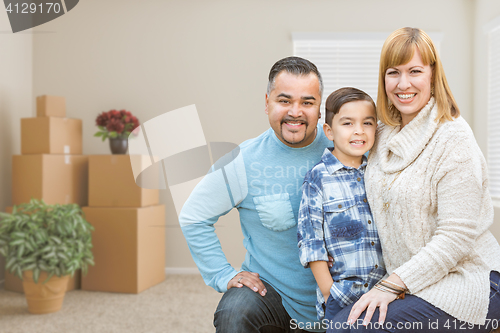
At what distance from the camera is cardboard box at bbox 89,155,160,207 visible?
345 centimetres

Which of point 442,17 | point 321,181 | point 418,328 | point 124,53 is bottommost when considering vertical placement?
point 418,328

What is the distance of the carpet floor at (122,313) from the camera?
2658 millimetres

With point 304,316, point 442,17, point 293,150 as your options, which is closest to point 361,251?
point 304,316

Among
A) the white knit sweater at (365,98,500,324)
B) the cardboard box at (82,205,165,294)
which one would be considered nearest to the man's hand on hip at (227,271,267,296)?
the white knit sweater at (365,98,500,324)

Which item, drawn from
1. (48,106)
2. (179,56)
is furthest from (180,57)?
(48,106)

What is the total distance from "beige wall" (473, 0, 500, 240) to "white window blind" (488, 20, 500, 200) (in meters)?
0.04

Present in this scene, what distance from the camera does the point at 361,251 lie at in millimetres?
1271

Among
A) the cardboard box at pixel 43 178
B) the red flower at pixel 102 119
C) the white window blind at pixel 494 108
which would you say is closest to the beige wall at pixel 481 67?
the white window blind at pixel 494 108

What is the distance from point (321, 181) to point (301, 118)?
0.27 m

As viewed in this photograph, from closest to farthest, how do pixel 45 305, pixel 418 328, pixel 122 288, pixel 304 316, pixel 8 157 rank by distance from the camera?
pixel 418 328, pixel 304 316, pixel 45 305, pixel 122 288, pixel 8 157

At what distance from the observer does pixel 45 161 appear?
3359 millimetres

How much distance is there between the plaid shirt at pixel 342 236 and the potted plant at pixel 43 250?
218cm

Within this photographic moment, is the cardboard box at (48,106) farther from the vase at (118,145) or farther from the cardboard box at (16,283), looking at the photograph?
the cardboard box at (16,283)

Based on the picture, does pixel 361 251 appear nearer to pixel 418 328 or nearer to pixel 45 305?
pixel 418 328
